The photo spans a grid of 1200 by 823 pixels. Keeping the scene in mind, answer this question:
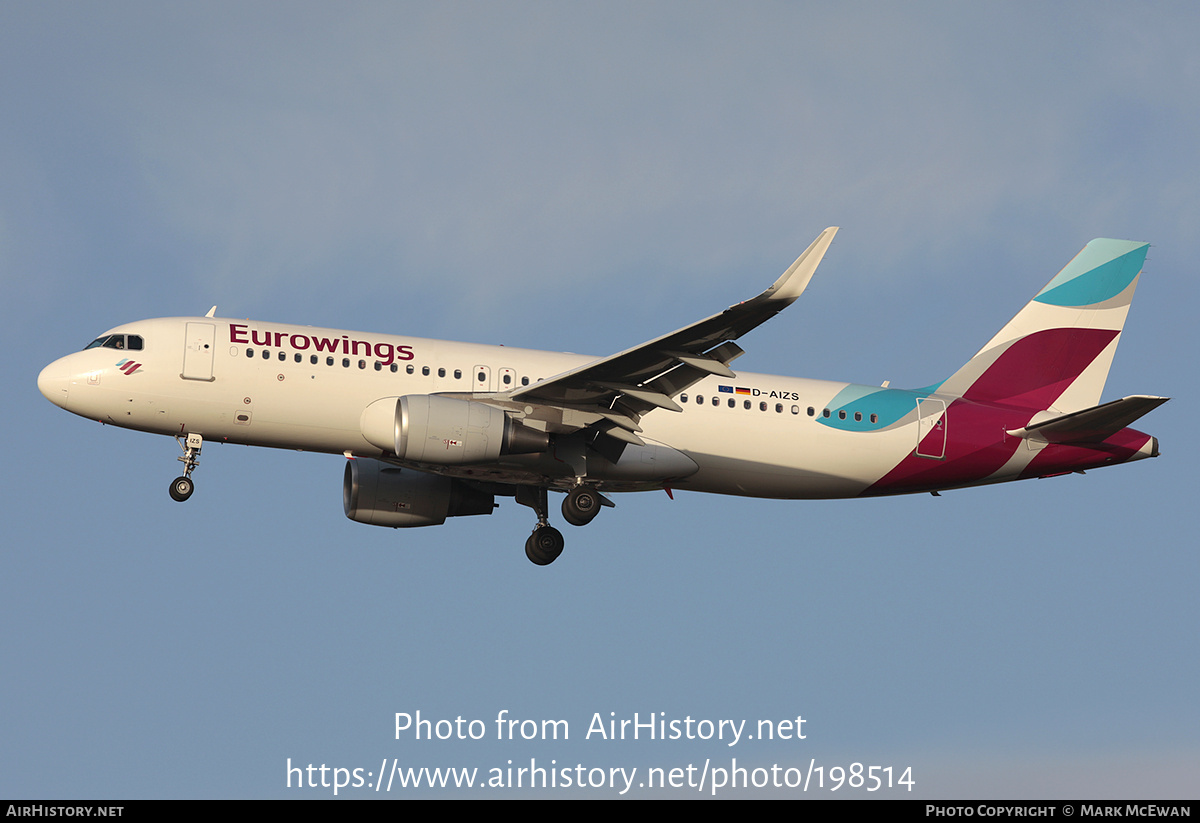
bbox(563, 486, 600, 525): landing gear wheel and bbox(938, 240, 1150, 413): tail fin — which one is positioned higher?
bbox(938, 240, 1150, 413): tail fin

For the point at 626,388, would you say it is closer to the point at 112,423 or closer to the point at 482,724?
the point at 482,724

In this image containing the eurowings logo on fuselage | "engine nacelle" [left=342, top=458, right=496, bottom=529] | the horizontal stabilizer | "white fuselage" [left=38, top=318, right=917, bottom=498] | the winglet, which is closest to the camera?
the winglet

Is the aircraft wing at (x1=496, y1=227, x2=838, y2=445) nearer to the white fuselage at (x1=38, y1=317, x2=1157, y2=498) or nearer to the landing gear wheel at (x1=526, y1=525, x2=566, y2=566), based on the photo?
the white fuselage at (x1=38, y1=317, x2=1157, y2=498)

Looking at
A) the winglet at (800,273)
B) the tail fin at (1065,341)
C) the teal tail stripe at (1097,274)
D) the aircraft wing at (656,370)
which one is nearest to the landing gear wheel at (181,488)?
the aircraft wing at (656,370)

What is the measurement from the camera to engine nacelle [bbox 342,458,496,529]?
34.5 m

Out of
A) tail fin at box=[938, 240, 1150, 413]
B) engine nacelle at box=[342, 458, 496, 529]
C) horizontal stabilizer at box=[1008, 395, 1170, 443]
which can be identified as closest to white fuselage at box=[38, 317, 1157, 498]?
horizontal stabilizer at box=[1008, 395, 1170, 443]

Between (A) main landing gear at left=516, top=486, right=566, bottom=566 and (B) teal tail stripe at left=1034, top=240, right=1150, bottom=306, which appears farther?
(B) teal tail stripe at left=1034, top=240, right=1150, bottom=306

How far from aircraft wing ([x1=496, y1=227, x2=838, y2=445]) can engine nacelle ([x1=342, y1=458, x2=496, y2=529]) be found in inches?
207

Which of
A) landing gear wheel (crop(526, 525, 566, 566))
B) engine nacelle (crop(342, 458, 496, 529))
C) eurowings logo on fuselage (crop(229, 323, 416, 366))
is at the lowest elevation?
landing gear wheel (crop(526, 525, 566, 566))

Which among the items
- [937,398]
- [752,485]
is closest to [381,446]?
[752,485]

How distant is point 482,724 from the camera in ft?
89.0

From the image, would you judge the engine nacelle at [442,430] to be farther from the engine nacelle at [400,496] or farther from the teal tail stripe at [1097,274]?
the teal tail stripe at [1097,274]

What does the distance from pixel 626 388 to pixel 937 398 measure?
9.34 m

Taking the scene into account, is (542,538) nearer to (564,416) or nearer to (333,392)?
(564,416)
